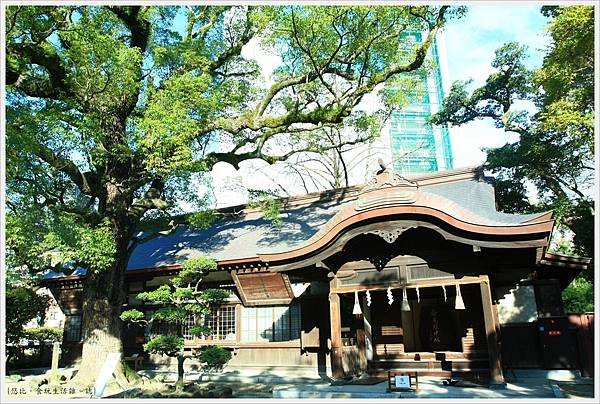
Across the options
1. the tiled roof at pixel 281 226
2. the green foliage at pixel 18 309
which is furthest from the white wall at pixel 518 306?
the green foliage at pixel 18 309

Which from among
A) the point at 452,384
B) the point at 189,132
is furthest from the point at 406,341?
the point at 189,132

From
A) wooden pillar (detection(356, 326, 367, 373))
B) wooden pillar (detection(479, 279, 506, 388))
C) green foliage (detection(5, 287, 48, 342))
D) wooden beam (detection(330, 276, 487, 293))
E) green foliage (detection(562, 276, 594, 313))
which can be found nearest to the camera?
wooden pillar (detection(479, 279, 506, 388))

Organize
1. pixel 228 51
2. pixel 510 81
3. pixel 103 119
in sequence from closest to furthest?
1. pixel 103 119
2. pixel 228 51
3. pixel 510 81

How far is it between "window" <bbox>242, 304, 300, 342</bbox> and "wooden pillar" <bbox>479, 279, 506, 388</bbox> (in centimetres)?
576

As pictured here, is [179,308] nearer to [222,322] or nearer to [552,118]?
[222,322]

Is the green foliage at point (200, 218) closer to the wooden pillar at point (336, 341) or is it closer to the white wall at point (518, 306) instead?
the wooden pillar at point (336, 341)

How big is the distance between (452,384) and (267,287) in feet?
19.1

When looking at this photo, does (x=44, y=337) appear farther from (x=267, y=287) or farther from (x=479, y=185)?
(x=479, y=185)

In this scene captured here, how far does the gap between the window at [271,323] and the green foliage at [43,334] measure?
999 cm

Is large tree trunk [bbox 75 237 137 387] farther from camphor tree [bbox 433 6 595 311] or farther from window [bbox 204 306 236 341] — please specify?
camphor tree [bbox 433 6 595 311]

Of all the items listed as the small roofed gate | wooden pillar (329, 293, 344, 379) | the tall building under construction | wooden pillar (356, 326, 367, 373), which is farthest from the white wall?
the tall building under construction

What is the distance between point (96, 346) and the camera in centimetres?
1208

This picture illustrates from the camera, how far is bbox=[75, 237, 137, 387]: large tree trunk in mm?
11898

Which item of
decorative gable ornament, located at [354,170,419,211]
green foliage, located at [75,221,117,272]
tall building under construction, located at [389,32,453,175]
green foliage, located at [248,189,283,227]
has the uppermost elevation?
tall building under construction, located at [389,32,453,175]
